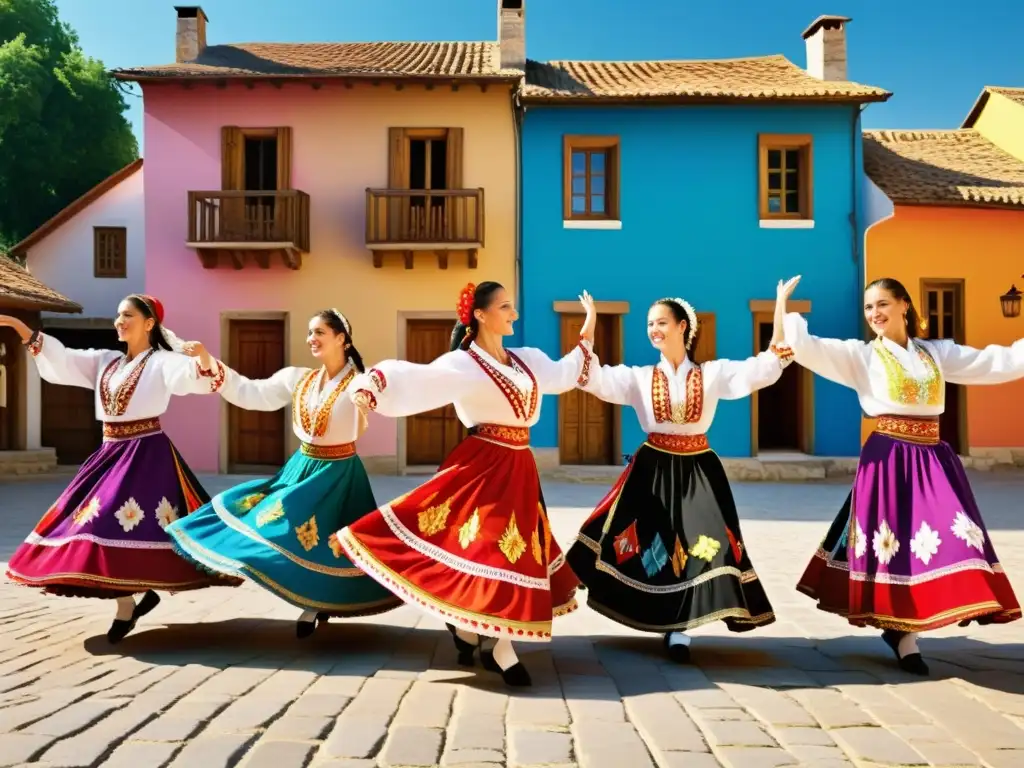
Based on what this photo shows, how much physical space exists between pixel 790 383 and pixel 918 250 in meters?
3.25

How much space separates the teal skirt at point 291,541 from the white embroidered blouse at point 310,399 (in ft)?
0.64

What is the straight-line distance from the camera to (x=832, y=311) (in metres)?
14.6

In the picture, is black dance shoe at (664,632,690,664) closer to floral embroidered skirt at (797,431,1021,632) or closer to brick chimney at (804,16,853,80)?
floral embroidered skirt at (797,431,1021,632)

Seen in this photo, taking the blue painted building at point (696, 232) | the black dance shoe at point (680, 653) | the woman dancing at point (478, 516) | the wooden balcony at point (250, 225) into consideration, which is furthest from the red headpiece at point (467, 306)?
the wooden balcony at point (250, 225)

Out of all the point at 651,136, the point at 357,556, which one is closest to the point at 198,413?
the point at 651,136

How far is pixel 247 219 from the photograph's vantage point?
14.4 metres

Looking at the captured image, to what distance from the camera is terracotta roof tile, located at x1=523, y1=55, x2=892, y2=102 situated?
14250mm

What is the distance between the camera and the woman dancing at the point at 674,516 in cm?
410

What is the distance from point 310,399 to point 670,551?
2.09 meters

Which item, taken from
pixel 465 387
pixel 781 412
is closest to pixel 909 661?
pixel 465 387

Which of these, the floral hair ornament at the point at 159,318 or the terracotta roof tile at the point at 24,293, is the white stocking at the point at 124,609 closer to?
the floral hair ornament at the point at 159,318

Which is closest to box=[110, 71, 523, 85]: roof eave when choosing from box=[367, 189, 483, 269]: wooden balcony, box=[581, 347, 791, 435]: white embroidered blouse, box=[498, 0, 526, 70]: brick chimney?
box=[498, 0, 526, 70]: brick chimney

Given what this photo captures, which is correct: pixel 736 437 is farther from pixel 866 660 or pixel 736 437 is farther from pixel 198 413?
pixel 866 660

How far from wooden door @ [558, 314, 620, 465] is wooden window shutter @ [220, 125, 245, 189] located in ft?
21.0
